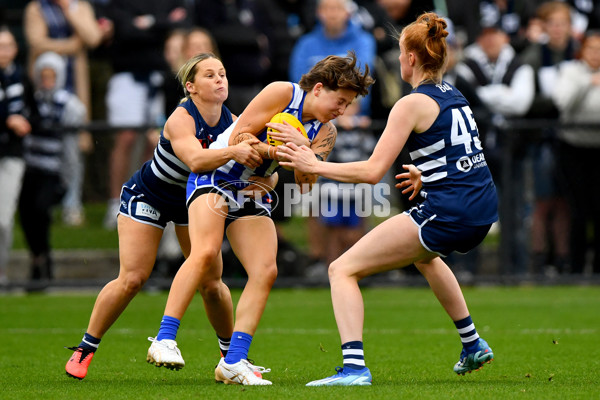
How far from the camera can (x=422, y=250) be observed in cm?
606

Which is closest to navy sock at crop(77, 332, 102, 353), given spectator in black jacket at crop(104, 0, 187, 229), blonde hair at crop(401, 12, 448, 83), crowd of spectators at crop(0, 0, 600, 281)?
blonde hair at crop(401, 12, 448, 83)

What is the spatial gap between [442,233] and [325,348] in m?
2.44

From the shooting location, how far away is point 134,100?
13555 millimetres

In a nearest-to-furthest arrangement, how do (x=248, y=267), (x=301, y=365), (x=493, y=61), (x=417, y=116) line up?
(x=417, y=116)
(x=248, y=267)
(x=301, y=365)
(x=493, y=61)

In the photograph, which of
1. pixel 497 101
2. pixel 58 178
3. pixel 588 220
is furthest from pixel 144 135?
pixel 588 220

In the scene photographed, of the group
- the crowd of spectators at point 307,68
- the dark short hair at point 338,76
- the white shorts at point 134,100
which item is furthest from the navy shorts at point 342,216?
the dark short hair at point 338,76

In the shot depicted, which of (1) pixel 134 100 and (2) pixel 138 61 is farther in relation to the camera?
(2) pixel 138 61

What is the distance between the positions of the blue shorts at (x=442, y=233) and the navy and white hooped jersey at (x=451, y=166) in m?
0.03

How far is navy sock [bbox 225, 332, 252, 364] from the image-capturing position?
612cm

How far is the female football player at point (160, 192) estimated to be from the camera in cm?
650

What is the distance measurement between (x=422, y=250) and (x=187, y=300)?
1.36m

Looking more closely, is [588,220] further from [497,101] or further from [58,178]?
[58,178]

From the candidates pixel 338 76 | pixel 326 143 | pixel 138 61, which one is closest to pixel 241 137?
pixel 326 143

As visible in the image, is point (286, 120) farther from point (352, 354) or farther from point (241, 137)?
point (352, 354)
